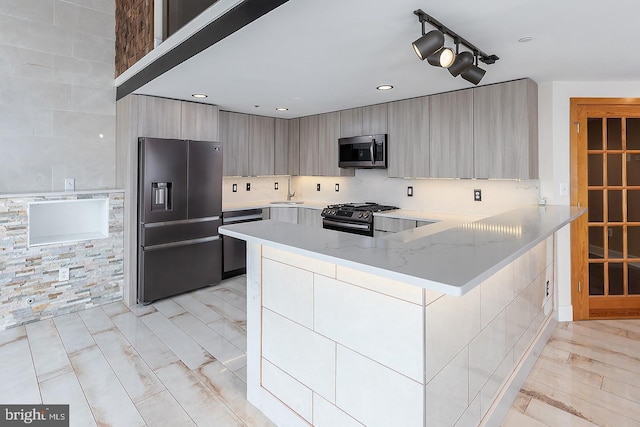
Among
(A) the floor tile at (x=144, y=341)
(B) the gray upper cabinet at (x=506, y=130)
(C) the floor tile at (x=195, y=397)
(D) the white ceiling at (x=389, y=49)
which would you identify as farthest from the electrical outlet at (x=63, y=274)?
(B) the gray upper cabinet at (x=506, y=130)

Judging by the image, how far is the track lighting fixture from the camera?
1829mm

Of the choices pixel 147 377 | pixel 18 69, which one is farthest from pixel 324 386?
pixel 18 69

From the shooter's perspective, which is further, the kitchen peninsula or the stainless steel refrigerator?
the stainless steel refrigerator

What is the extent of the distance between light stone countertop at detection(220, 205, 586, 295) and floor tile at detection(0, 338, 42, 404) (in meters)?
1.65

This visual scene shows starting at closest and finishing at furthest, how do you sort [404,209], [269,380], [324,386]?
[324,386] < [269,380] < [404,209]

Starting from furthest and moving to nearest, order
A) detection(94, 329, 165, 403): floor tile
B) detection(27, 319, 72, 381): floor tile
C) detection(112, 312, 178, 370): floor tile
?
detection(112, 312, 178, 370): floor tile → detection(27, 319, 72, 381): floor tile → detection(94, 329, 165, 403): floor tile

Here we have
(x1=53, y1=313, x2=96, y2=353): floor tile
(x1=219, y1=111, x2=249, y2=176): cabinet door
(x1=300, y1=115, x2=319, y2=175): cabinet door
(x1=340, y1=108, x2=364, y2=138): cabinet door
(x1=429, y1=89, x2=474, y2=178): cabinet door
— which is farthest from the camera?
(x1=300, y1=115, x2=319, y2=175): cabinet door

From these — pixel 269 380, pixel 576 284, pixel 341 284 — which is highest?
pixel 341 284

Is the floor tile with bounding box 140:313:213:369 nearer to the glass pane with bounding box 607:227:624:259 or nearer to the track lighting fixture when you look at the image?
the track lighting fixture

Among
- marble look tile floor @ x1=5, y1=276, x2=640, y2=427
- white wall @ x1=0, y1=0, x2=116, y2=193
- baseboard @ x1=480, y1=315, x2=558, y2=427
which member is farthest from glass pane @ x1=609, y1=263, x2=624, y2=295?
white wall @ x1=0, y1=0, x2=116, y2=193

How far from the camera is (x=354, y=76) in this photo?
3.03m

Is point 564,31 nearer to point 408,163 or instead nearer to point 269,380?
point 408,163

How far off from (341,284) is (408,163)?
9.01 feet

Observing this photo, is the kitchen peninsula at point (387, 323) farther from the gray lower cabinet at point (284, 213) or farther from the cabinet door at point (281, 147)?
the cabinet door at point (281, 147)
